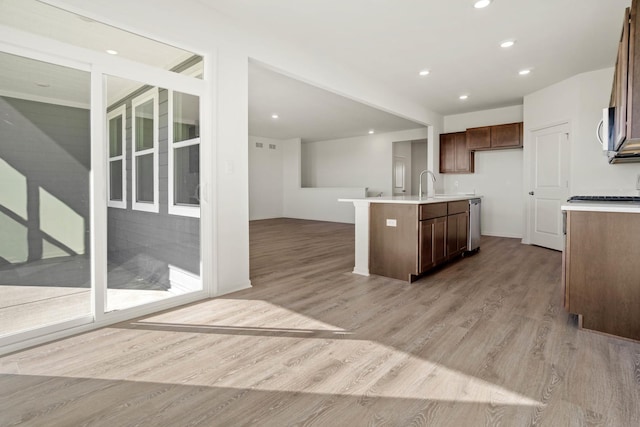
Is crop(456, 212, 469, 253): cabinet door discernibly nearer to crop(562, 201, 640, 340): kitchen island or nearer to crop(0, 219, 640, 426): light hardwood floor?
crop(0, 219, 640, 426): light hardwood floor

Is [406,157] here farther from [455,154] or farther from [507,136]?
[507,136]

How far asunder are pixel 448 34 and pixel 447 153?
156 inches

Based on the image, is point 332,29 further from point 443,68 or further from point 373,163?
point 373,163

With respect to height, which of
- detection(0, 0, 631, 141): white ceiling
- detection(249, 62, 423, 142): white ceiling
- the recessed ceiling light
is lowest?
the recessed ceiling light

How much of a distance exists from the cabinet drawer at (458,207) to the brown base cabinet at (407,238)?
96mm

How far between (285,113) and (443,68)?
3.66 meters

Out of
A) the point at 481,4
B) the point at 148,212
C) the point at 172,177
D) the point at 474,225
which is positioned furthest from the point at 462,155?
the point at 148,212

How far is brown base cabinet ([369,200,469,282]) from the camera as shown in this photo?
11.9ft

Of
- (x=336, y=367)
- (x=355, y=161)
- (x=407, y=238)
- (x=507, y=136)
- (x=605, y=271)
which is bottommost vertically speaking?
(x=336, y=367)

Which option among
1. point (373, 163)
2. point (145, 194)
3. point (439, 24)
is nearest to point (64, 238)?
point (145, 194)

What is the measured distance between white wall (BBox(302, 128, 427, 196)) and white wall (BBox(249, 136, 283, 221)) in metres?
1.22

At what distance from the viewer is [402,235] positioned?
12.2ft

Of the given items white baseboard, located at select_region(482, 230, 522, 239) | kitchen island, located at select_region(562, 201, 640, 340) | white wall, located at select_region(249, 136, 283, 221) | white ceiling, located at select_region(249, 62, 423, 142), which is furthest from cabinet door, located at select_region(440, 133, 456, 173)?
white wall, located at select_region(249, 136, 283, 221)

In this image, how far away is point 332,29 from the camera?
139 inches
